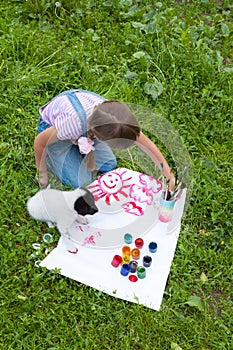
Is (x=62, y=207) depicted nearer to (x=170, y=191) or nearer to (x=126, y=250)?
(x=126, y=250)

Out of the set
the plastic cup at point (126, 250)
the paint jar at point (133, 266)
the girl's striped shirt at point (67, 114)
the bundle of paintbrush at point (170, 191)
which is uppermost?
the girl's striped shirt at point (67, 114)

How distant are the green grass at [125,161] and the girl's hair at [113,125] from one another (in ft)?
1.60

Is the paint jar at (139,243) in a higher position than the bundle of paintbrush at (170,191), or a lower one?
lower

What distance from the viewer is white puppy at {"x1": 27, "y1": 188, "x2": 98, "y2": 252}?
2.51m

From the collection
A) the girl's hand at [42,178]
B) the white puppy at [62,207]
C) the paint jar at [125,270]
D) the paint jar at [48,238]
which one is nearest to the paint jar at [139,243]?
the paint jar at [125,270]

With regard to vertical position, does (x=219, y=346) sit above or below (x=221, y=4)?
below

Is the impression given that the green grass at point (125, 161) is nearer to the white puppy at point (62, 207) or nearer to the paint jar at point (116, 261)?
the white puppy at point (62, 207)

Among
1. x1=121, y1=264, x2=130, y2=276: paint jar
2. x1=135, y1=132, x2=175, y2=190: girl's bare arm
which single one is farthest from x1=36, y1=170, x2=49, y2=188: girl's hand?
x1=121, y1=264, x2=130, y2=276: paint jar

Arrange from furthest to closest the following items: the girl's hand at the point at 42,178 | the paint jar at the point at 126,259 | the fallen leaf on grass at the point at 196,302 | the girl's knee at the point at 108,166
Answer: the girl's knee at the point at 108,166, the girl's hand at the point at 42,178, the paint jar at the point at 126,259, the fallen leaf on grass at the point at 196,302

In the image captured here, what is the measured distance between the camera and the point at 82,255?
247cm

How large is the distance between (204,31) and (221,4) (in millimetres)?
405

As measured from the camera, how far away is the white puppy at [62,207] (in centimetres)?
251

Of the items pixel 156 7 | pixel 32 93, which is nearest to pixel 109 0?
pixel 156 7

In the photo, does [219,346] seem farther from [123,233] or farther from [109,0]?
[109,0]
